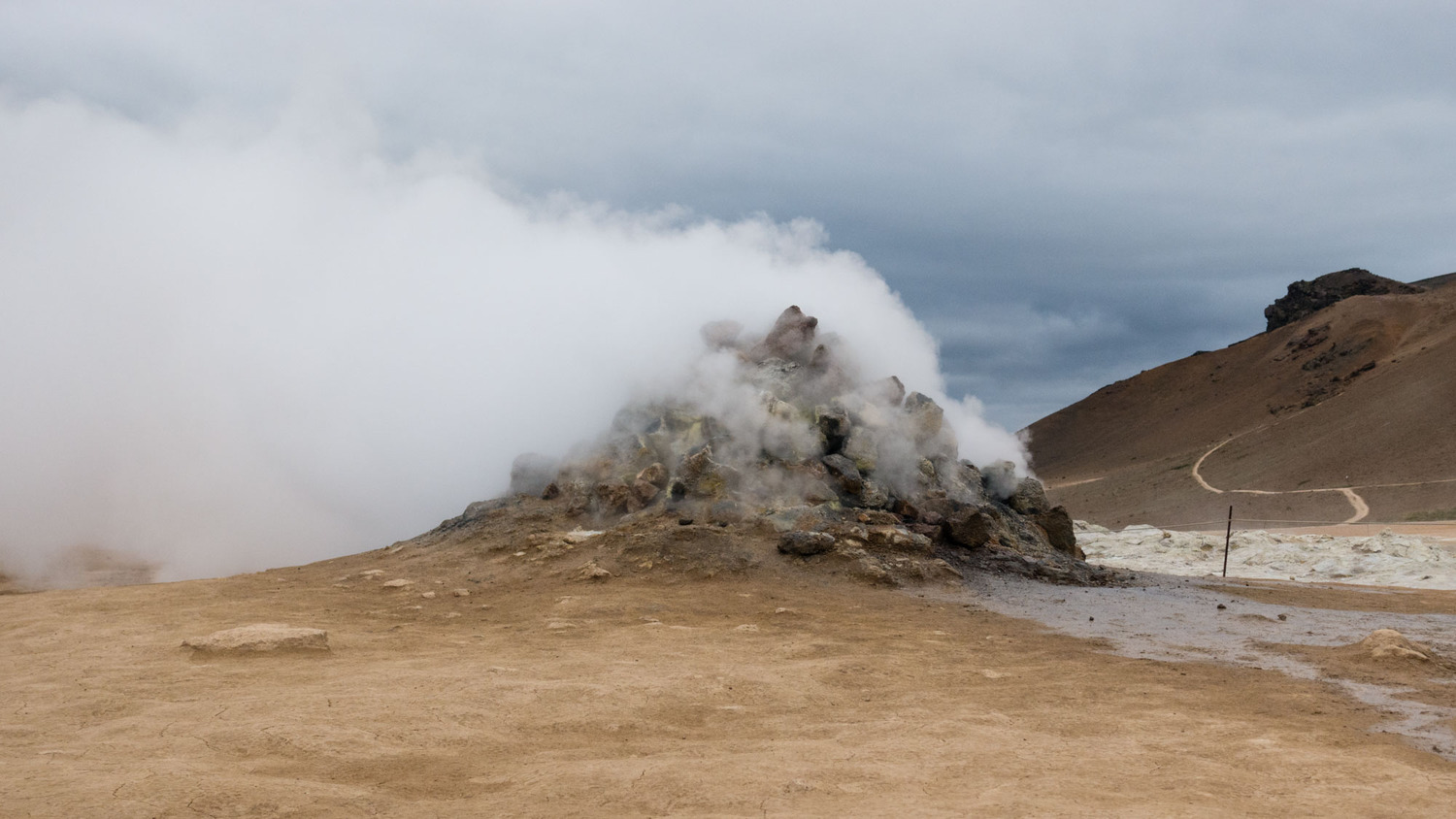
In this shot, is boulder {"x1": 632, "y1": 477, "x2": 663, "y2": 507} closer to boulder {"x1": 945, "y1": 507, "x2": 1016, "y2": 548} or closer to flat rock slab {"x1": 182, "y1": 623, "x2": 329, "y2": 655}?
boulder {"x1": 945, "y1": 507, "x2": 1016, "y2": 548}

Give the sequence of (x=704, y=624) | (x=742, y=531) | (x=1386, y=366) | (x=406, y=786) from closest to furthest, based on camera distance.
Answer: (x=406, y=786), (x=704, y=624), (x=742, y=531), (x=1386, y=366)

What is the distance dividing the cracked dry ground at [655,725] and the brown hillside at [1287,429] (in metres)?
38.6

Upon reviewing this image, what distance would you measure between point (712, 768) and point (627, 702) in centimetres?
170

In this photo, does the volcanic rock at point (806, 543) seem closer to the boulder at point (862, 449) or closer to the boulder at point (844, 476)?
the boulder at point (844, 476)

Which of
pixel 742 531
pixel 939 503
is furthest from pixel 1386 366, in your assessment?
pixel 742 531

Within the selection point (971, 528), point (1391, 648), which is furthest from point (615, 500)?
point (1391, 648)

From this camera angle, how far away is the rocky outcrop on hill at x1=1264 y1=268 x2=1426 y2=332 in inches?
3071

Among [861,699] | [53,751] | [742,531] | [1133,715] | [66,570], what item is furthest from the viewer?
[66,570]

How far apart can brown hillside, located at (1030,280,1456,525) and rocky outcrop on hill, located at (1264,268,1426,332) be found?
90.3 inches

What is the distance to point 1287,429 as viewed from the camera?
57.3 meters

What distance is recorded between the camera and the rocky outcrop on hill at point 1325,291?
7800 cm

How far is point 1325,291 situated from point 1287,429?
30769 mm

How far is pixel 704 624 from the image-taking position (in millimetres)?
9898

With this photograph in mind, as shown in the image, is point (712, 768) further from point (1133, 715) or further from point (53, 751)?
point (53, 751)
